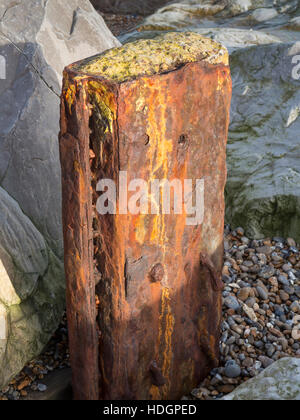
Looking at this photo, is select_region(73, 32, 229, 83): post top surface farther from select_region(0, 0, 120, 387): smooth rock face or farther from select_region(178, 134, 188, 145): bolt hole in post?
select_region(0, 0, 120, 387): smooth rock face

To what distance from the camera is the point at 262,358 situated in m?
2.66

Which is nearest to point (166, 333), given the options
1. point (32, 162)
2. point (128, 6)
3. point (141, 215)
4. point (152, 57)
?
point (141, 215)

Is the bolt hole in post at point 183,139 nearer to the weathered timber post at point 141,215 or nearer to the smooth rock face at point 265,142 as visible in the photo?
the weathered timber post at point 141,215

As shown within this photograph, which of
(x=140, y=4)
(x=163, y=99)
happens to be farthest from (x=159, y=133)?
(x=140, y=4)

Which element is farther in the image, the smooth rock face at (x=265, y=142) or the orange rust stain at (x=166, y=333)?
the smooth rock face at (x=265, y=142)

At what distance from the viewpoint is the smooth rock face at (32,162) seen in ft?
8.46

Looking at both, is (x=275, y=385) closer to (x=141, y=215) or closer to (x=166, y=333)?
(x=166, y=333)

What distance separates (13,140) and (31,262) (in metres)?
0.78

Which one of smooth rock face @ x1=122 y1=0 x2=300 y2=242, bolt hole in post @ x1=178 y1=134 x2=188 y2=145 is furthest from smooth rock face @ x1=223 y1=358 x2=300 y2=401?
smooth rock face @ x1=122 y1=0 x2=300 y2=242

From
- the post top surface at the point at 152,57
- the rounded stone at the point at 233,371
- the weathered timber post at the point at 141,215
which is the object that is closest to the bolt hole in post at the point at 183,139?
the weathered timber post at the point at 141,215

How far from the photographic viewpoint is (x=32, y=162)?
10.1ft

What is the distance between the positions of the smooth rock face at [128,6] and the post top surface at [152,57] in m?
8.70

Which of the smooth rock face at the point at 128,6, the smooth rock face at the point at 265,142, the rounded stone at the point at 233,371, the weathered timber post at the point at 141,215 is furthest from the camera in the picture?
the smooth rock face at the point at 128,6
